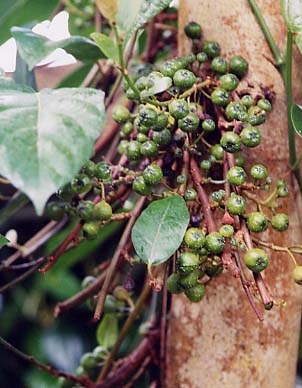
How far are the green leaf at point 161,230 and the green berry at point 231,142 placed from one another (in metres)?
0.07

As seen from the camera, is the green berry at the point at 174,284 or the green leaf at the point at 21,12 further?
the green leaf at the point at 21,12

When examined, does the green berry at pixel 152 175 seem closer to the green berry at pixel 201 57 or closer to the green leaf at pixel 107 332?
the green berry at pixel 201 57

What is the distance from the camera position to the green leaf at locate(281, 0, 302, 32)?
662mm

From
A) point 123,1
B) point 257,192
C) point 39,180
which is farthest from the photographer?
point 257,192

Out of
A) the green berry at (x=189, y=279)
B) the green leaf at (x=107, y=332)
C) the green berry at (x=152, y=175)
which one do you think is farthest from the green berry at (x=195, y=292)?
the green leaf at (x=107, y=332)

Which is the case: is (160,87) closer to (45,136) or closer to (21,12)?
(45,136)

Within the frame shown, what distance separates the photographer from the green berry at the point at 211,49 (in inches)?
30.5

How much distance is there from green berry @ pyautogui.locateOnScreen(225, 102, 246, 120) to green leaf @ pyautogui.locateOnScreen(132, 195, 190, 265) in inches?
4.4

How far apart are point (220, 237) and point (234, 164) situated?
0.11 m

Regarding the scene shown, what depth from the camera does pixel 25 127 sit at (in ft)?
1.72

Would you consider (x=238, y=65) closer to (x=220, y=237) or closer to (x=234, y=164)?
(x=234, y=164)

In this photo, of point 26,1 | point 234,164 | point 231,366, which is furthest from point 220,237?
point 26,1

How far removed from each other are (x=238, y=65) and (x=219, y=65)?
0.08ft

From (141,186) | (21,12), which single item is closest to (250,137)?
(141,186)
